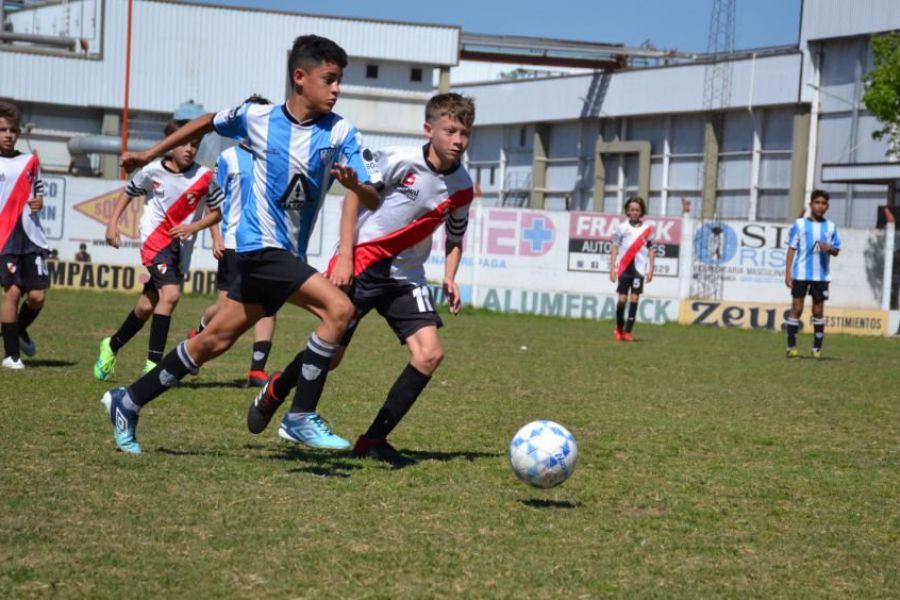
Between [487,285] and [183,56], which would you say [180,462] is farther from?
[183,56]

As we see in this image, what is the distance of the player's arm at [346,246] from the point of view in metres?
6.66

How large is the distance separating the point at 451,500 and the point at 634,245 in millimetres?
15279

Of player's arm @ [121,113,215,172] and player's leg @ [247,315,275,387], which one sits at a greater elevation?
player's arm @ [121,113,215,172]

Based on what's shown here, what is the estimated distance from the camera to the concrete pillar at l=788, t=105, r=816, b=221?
45.0 meters

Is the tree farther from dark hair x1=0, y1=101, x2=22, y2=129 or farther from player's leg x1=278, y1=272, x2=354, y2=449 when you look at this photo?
player's leg x1=278, y1=272, x2=354, y2=449

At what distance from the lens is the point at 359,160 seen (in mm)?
6660

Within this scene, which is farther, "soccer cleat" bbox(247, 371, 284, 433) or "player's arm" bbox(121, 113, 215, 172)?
"soccer cleat" bbox(247, 371, 284, 433)

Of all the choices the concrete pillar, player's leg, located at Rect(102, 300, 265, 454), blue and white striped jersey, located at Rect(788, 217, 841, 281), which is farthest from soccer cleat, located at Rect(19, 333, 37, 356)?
the concrete pillar

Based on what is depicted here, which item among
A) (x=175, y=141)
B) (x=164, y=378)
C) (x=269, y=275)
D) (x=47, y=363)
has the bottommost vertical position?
(x=47, y=363)

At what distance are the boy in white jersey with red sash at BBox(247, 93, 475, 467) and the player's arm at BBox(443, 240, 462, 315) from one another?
0.04ft

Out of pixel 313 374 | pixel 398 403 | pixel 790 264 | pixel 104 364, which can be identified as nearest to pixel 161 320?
pixel 104 364

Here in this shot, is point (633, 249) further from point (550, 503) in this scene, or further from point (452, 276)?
point (550, 503)

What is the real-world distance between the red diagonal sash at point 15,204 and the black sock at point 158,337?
150cm

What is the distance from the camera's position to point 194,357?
684 cm
